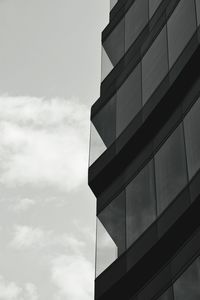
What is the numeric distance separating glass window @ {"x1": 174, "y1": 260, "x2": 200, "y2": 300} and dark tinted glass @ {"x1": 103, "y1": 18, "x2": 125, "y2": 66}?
45.9 feet

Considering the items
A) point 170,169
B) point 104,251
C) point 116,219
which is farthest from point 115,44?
point 104,251

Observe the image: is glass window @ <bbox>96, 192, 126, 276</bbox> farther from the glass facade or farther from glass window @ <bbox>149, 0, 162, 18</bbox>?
glass window @ <bbox>149, 0, 162, 18</bbox>

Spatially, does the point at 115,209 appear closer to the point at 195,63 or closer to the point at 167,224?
the point at 167,224

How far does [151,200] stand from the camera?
23406 millimetres

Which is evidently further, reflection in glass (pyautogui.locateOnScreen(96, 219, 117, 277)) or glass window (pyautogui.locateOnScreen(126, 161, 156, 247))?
reflection in glass (pyautogui.locateOnScreen(96, 219, 117, 277))

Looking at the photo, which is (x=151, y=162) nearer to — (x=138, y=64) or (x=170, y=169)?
(x=170, y=169)

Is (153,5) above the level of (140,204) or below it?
above

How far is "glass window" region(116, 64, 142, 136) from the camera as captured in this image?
2745 cm

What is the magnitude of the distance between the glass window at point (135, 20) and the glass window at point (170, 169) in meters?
8.42

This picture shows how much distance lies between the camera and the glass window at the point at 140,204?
23.3m

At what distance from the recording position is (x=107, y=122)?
29.5 metres

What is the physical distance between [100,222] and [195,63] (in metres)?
6.92

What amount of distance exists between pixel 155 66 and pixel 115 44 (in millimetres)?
6333

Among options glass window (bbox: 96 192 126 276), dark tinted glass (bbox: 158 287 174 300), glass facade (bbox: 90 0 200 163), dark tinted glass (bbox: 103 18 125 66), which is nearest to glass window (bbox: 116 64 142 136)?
glass facade (bbox: 90 0 200 163)
